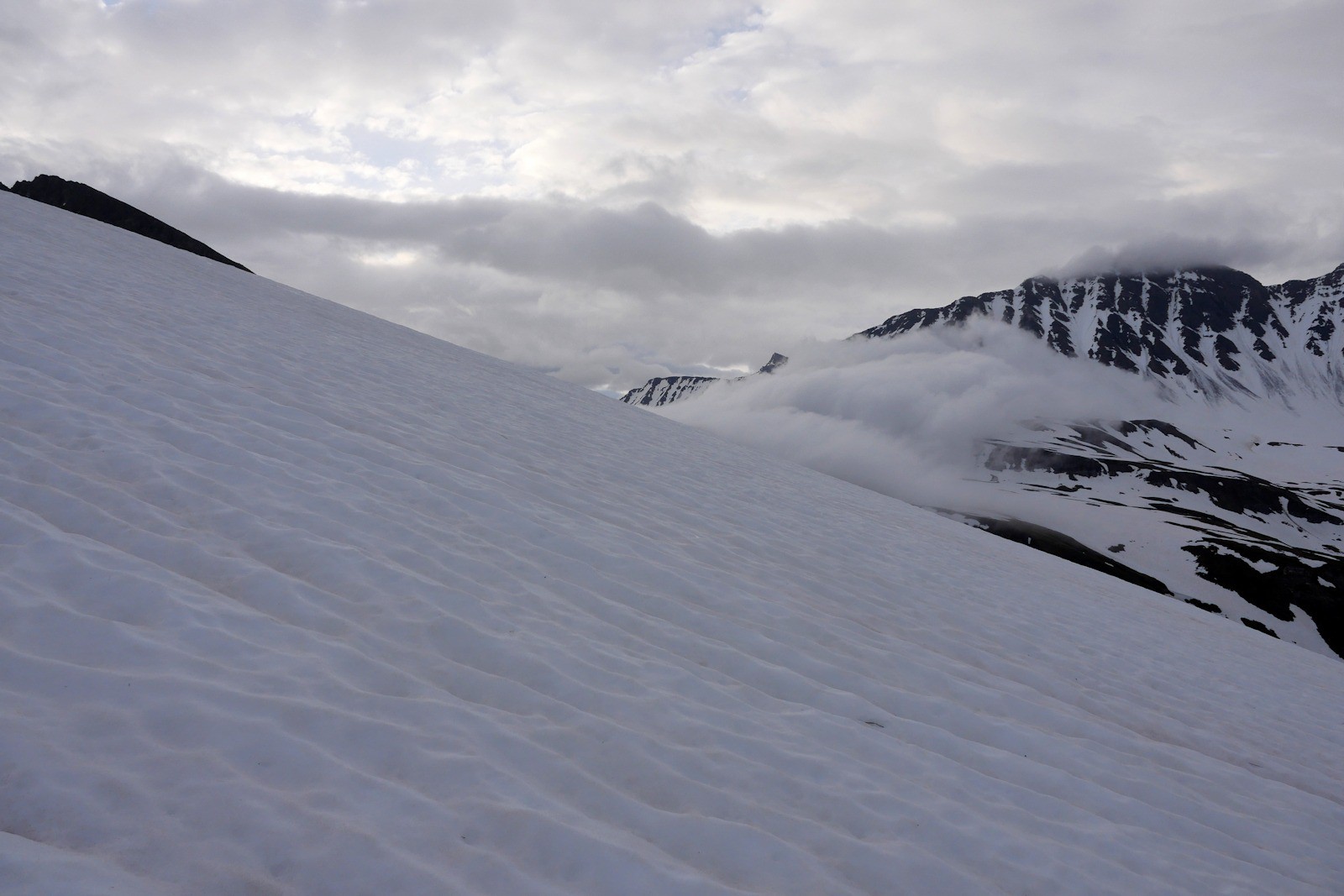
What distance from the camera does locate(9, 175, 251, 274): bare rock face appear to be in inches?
3100

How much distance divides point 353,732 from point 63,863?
4.62ft

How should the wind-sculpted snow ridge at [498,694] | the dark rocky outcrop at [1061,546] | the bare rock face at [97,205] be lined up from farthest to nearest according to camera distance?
1. the dark rocky outcrop at [1061,546]
2. the bare rock face at [97,205]
3. the wind-sculpted snow ridge at [498,694]

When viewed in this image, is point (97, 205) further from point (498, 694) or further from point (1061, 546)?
point (1061, 546)

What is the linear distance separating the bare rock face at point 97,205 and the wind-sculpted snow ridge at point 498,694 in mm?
82781

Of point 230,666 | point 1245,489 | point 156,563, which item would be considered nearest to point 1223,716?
point 230,666

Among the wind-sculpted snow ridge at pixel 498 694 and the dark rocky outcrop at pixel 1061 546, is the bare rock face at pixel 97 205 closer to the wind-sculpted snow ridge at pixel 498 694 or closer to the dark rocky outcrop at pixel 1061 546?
the wind-sculpted snow ridge at pixel 498 694

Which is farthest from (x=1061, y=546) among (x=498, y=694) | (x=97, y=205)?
(x=97, y=205)

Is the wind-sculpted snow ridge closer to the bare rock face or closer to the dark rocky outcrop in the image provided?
the bare rock face

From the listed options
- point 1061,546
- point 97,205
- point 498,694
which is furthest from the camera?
point 1061,546

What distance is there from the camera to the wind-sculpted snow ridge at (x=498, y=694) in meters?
3.50

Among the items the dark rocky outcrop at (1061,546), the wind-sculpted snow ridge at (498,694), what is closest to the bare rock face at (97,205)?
the wind-sculpted snow ridge at (498,694)

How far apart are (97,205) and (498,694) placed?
348ft

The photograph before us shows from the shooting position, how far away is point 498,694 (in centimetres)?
499

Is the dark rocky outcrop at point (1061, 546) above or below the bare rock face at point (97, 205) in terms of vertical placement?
below
